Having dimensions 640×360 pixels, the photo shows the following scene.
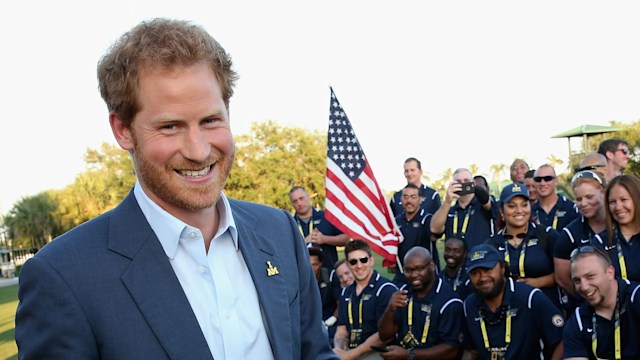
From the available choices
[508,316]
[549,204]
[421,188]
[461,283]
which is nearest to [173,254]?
[508,316]

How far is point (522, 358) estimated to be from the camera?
5.65m

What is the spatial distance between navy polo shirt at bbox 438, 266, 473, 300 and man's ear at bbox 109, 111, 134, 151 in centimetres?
541

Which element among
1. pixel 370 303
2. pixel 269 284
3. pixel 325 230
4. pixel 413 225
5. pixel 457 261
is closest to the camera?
pixel 269 284

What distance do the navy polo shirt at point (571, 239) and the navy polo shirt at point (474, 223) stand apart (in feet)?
4.50

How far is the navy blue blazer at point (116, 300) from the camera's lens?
4.67ft

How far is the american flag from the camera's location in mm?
8094

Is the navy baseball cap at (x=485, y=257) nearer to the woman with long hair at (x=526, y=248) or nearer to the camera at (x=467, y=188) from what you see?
the woman with long hair at (x=526, y=248)

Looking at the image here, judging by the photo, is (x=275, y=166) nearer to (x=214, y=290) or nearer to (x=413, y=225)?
(x=413, y=225)

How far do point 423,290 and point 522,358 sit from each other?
125 centimetres

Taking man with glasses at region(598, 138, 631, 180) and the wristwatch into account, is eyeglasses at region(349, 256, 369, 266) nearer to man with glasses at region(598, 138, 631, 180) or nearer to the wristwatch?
the wristwatch

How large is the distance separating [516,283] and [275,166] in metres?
38.2

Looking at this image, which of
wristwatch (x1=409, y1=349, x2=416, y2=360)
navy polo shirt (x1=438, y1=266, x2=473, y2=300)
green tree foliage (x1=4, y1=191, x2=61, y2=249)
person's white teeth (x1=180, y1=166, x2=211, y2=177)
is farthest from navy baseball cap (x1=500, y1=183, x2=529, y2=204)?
green tree foliage (x1=4, y1=191, x2=61, y2=249)

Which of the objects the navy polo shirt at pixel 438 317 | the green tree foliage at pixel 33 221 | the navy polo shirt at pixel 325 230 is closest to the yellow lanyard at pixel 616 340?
the navy polo shirt at pixel 438 317

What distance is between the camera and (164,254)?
5.26 ft
